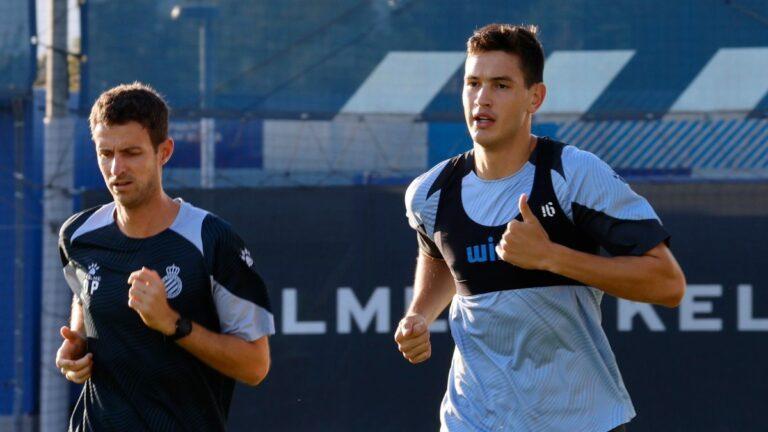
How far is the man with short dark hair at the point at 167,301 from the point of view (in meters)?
3.72

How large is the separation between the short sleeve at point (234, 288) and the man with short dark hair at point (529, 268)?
45cm

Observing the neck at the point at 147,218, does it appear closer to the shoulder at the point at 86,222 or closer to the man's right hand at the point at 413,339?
the shoulder at the point at 86,222

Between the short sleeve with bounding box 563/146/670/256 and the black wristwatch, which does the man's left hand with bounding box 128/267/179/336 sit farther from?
the short sleeve with bounding box 563/146/670/256

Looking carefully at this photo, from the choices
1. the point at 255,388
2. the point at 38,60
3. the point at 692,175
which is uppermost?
the point at 38,60

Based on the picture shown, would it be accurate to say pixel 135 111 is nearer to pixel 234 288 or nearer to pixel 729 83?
pixel 234 288

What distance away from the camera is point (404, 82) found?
21.1 ft

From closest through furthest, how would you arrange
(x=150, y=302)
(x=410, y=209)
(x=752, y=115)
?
(x=150, y=302)
(x=410, y=209)
(x=752, y=115)

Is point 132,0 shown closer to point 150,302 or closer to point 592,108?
point 592,108

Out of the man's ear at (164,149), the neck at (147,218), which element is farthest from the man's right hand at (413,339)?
the man's ear at (164,149)

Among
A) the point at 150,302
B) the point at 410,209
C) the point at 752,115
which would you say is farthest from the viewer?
the point at 752,115

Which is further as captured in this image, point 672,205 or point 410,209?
point 672,205

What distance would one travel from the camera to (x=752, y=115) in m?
6.23

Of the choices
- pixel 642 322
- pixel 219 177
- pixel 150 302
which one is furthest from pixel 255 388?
pixel 150 302

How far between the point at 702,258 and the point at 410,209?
104 inches
